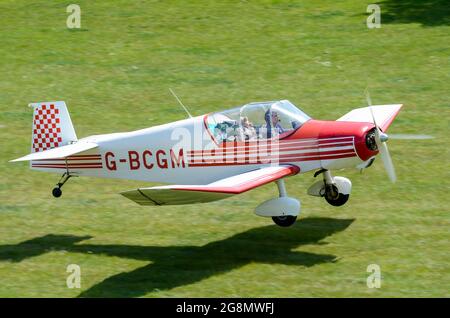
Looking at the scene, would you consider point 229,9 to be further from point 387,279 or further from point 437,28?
point 387,279

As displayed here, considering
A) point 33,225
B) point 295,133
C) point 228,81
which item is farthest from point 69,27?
point 295,133

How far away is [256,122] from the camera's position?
15422 mm

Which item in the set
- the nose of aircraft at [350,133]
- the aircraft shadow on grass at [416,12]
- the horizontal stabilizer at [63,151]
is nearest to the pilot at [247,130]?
the nose of aircraft at [350,133]

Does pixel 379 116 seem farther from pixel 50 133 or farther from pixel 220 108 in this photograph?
pixel 50 133

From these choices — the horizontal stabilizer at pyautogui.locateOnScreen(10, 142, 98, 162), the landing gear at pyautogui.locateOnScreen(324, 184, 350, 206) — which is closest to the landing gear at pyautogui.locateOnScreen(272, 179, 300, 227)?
the landing gear at pyautogui.locateOnScreen(324, 184, 350, 206)

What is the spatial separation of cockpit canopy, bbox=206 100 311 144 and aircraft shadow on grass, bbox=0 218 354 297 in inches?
72.4

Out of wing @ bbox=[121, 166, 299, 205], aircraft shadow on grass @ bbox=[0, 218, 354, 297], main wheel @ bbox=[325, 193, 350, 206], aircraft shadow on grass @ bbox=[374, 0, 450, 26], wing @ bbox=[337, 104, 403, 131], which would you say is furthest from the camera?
aircraft shadow on grass @ bbox=[374, 0, 450, 26]

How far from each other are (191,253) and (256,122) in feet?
8.71

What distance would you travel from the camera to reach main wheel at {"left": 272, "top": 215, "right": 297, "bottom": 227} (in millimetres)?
15172

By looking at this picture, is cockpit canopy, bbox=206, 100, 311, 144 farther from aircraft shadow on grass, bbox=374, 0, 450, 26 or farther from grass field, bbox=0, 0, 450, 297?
aircraft shadow on grass, bbox=374, 0, 450, 26
